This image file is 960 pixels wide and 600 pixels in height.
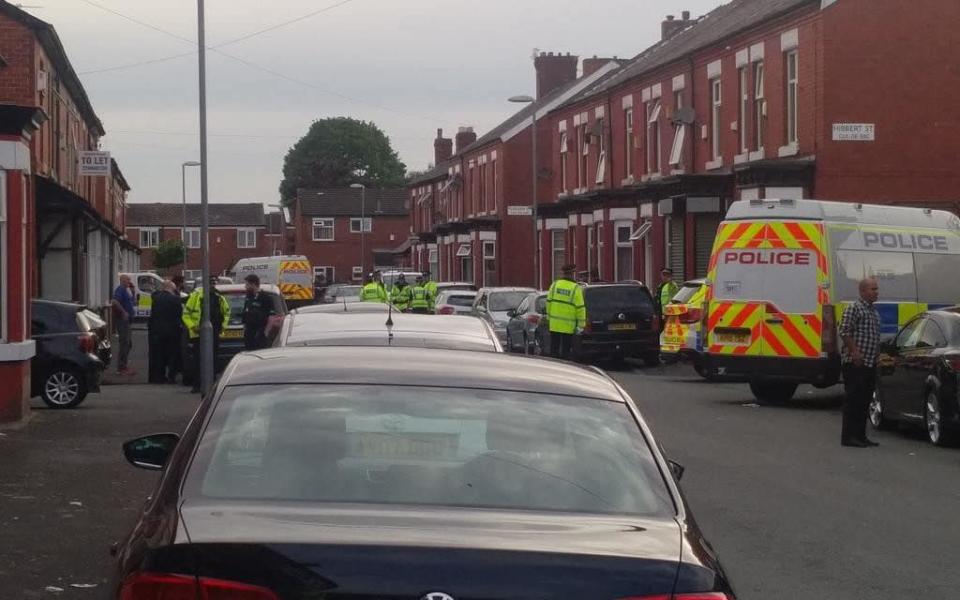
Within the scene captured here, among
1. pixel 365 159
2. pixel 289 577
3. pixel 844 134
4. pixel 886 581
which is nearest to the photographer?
pixel 289 577

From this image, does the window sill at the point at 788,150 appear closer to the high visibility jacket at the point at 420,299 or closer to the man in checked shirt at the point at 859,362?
the high visibility jacket at the point at 420,299

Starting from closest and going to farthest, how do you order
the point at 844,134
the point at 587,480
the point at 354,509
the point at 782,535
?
the point at 354,509, the point at 587,480, the point at 782,535, the point at 844,134

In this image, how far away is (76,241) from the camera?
3281cm

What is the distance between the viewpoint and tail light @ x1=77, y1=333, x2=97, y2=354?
20.6 m

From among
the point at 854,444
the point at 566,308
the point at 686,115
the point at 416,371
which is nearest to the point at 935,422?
the point at 854,444

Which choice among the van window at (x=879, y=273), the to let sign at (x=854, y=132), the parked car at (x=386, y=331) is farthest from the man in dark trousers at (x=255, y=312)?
the parked car at (x=386, y=331)

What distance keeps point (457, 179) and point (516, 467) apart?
225 ft

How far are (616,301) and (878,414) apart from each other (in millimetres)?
12534

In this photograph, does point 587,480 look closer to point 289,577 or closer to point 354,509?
point 354,509

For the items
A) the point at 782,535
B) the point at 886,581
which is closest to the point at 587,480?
the point at 886,581

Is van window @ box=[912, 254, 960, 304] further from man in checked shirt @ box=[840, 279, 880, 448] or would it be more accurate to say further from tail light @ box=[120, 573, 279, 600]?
tail light @ box=[120, 573, 279, 600]

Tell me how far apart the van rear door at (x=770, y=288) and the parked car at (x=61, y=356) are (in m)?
8.66

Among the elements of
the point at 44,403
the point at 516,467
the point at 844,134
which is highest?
the point at 844,134

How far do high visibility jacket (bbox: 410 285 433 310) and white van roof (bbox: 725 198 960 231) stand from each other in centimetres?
1582
